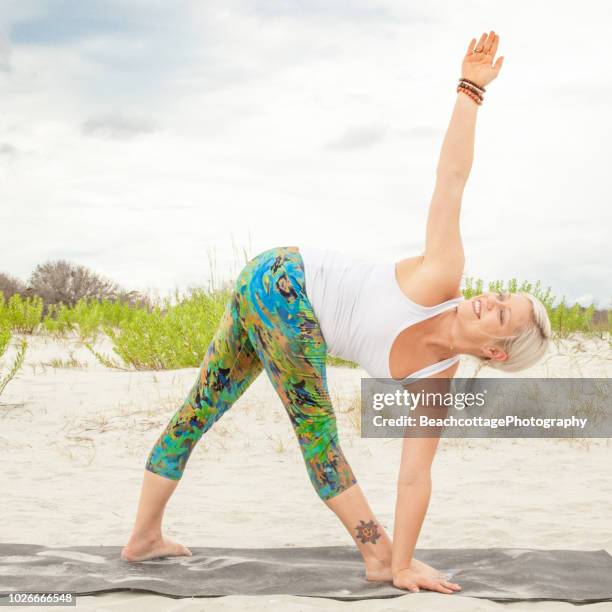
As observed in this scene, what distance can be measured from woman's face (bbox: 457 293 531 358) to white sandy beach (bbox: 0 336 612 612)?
1021 millimetres

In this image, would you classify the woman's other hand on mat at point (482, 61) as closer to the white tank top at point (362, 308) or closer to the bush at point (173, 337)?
the white tank top at point (362, 308)

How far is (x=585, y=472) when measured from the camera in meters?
5.76

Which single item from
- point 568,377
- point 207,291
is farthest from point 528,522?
point 207,291

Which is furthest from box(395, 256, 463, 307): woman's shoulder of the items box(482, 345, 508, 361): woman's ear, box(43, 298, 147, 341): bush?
box(43, 298, 147, 341): bush

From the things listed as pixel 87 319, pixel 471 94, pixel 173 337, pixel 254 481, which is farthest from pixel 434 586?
pixel 87 319

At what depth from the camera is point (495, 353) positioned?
10.1 ft

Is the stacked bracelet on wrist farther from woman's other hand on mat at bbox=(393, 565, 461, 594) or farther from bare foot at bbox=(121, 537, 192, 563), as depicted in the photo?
bare foot at bbox=(121, 537, 192, 563)

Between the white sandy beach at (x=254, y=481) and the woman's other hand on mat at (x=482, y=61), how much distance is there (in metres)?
1.95

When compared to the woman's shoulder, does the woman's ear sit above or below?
below

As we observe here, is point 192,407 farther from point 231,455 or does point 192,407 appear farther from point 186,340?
point 186,340

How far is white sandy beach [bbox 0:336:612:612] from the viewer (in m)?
4.23

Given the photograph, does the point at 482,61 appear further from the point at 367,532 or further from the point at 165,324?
the point at 165,324

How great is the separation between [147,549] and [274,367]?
1143 mm

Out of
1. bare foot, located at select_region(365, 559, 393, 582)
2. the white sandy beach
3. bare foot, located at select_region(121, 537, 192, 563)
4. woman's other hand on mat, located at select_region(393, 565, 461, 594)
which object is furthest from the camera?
the white sandy beach
